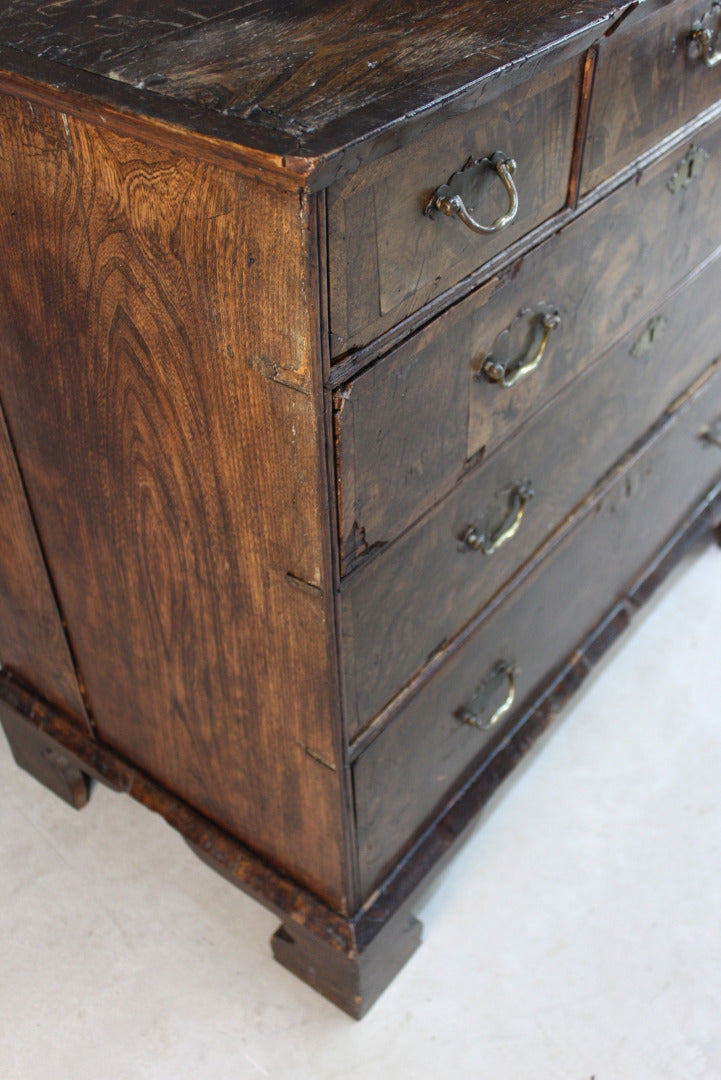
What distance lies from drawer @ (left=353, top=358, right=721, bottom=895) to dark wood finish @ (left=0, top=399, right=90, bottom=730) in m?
0.45

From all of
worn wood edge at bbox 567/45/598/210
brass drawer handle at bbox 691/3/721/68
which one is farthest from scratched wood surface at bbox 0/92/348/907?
brass drawer handle at bbox 691/3/721/68

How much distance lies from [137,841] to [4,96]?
106cm

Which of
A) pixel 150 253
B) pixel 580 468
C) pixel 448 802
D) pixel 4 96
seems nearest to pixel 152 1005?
pixel 448 802

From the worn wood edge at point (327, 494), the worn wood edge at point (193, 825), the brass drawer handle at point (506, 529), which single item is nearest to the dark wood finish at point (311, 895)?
the worn wood edge at point (193, 825)

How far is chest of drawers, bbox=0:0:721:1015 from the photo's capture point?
78cm

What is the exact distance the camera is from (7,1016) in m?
1.35

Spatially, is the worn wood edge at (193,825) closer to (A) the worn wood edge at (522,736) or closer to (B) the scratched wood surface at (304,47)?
(A) the worn wood edge at (522,736)

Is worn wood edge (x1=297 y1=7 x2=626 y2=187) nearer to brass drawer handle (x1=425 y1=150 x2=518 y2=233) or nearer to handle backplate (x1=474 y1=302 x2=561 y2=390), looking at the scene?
brass drawer handle (x1=425 y1=150 x2=518 y2=233)

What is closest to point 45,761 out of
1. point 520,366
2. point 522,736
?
point 522,736

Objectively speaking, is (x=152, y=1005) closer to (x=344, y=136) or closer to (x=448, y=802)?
(x=448, y=802)

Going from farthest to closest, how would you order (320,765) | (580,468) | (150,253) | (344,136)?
(580,468), (320,765), (150,253), (344,136)

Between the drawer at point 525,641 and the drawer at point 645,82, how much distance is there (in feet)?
1.59

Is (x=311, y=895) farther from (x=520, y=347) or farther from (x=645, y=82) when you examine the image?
(x=645, y=82)

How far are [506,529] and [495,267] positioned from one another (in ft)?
1.08
